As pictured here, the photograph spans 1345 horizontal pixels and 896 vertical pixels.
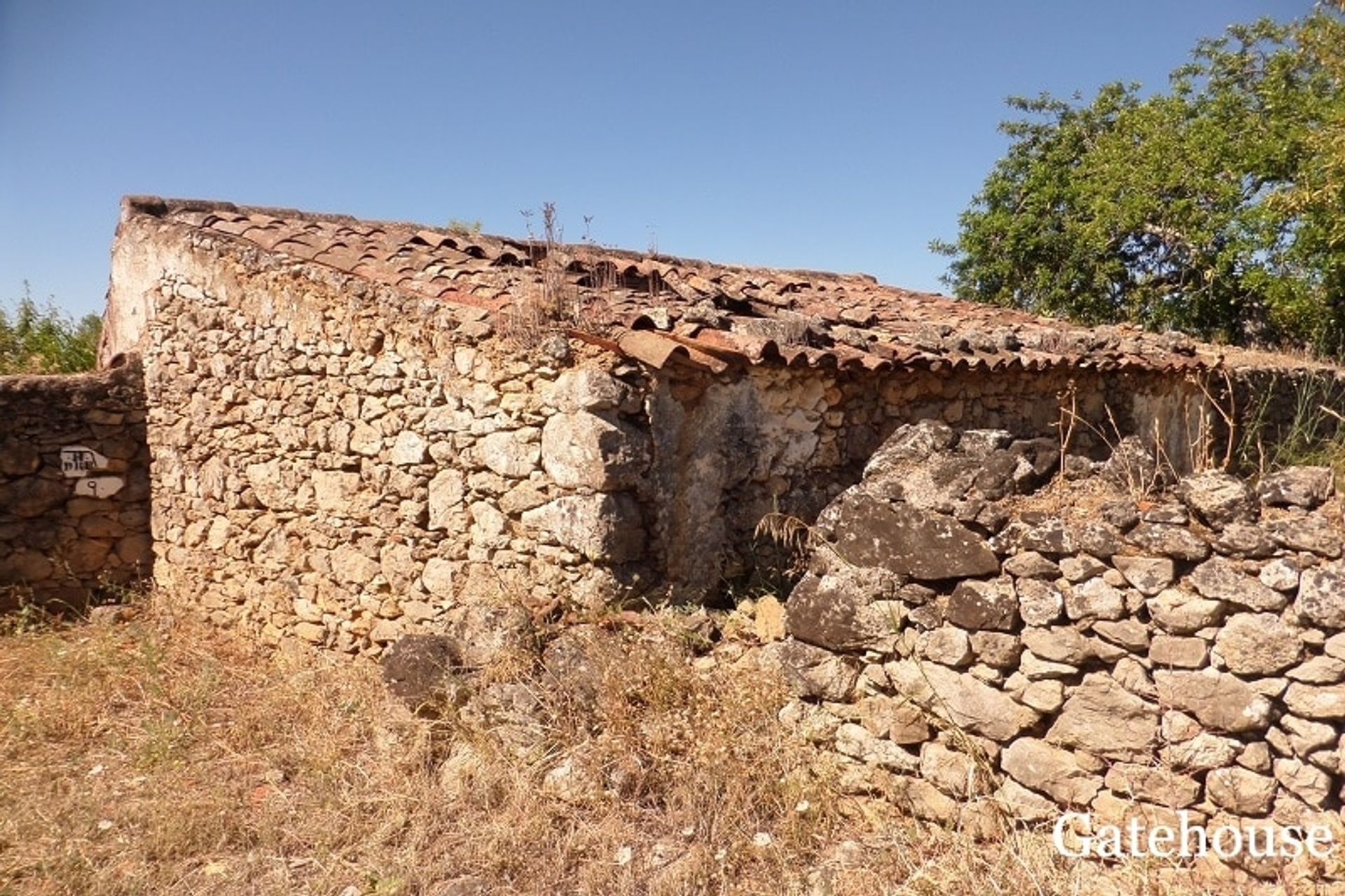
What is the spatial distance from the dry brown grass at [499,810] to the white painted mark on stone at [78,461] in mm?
2672

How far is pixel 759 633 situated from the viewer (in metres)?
4.32

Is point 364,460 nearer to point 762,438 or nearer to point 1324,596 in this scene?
point 762,438

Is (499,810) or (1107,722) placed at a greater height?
(1107,722)

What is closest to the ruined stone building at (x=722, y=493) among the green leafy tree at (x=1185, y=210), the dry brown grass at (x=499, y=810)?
the dry brown grass at (x=499, y=810)

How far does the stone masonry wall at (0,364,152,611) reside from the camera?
269 inches

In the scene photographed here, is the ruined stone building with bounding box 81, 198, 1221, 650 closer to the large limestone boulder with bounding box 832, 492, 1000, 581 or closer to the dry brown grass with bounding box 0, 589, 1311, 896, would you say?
the dry brown grass with bounding box 0, 589, 1311, 896

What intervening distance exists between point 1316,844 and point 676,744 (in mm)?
2277

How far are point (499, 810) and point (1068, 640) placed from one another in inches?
95.4

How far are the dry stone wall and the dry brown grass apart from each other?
240 mm

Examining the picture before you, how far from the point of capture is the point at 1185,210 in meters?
15.6

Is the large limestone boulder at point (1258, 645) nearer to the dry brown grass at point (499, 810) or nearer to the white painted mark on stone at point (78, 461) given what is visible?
the dry brown grass at point (499, 810)

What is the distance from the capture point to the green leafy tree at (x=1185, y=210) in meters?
14.6

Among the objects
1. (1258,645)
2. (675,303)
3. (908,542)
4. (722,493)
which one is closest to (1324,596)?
(1258,645)

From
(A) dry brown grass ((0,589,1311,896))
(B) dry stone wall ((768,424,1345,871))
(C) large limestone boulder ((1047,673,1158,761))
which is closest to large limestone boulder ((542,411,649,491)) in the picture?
(A) dry brown grass ((0,589,1311,896))
